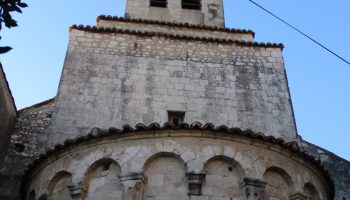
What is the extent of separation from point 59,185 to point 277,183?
333 cm

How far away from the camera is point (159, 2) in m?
15.6

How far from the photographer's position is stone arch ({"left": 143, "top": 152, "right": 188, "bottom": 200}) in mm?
7078

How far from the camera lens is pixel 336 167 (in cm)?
1386

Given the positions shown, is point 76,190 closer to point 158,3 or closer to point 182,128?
point 182,128

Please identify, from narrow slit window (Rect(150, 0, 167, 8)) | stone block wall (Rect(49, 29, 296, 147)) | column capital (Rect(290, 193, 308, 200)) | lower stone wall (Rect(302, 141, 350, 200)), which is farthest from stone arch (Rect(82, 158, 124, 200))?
narrow slit window (Rect(150, 0, 167, 8))

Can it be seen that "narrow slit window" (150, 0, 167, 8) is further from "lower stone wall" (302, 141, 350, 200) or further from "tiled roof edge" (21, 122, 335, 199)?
"tiled roof edge" (21, 122, 335, 199)

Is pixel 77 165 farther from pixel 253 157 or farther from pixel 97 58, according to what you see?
pixel 97 58

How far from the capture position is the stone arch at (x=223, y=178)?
7129mm

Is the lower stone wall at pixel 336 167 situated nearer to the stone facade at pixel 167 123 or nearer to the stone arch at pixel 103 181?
the stone facade at pixel 167 123

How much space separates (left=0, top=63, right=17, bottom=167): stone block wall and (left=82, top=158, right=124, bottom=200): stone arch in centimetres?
432

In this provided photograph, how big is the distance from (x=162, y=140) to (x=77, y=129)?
12.7ft

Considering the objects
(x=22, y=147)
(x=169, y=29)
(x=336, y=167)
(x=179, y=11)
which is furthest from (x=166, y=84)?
(x=336, y=167)

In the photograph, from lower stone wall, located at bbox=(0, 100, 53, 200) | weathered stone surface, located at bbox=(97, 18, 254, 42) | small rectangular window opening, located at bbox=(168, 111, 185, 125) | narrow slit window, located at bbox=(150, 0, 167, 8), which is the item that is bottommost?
lower stone wall, located at bbox=(0, 100, 53, 200)

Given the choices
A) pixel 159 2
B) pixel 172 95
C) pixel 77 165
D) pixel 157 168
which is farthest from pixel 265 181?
pixel 159 2
